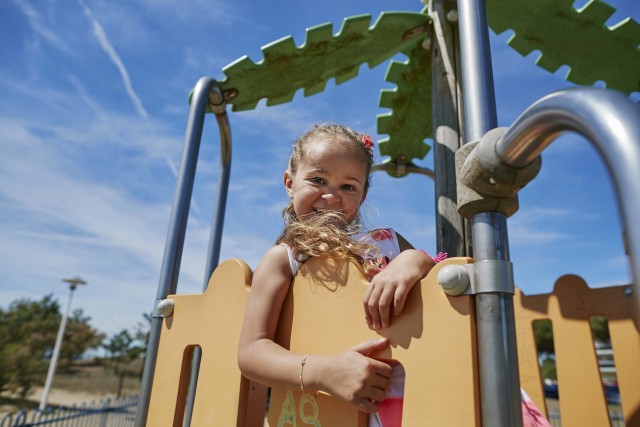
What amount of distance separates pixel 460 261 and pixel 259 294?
505 millimetres

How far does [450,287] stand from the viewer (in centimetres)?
73

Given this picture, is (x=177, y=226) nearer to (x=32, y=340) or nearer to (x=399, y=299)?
(x=399, y=299)

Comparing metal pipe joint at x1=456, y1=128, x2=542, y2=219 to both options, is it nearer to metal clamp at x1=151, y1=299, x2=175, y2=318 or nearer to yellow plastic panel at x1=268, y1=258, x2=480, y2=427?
yellow plastic panel at x1=268, y1=258, x2=480, y2=427

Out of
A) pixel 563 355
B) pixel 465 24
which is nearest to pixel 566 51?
pixel 563 355

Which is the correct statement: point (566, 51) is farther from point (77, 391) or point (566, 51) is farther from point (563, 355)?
point (77, 391)

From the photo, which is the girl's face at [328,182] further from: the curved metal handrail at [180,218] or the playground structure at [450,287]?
the curved metal handrail at [180,218]

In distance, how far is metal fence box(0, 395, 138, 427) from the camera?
5.95 m

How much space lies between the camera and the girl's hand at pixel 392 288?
80 cm

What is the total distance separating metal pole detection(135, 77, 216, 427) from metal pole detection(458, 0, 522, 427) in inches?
44.9

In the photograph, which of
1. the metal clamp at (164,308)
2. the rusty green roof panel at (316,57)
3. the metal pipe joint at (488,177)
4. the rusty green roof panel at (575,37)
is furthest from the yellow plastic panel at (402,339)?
the rusty green roof panel at (575,37)

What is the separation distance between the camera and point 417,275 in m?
0.81

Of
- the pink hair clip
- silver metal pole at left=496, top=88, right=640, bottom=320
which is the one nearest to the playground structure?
silver metal pole at left=496, top=88, right=640, bottom=320

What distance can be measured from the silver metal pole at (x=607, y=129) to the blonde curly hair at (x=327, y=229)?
0.51 meters

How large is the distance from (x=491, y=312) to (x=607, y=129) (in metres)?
0.36
